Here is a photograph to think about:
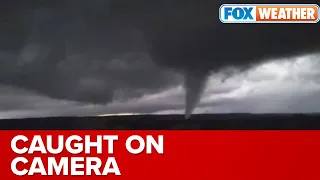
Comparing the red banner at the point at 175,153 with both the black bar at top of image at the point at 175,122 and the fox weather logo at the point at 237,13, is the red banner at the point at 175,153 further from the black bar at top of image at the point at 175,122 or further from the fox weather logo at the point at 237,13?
the fox weather logo at the point at 237,13

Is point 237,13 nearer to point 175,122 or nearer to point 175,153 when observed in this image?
point 175,122

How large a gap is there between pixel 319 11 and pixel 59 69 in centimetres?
125

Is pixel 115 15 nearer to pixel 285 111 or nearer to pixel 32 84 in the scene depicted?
pixel 32 84

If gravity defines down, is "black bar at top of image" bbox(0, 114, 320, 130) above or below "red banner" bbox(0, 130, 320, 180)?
above

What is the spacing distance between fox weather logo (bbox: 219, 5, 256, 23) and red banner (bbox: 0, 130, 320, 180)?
53 cm

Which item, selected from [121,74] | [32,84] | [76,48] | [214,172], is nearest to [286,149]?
[214,172]

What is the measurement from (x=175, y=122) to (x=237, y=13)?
0.59m

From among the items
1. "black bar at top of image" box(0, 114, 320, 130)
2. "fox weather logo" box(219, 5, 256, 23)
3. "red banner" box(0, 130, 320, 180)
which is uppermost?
"fox weather logo" box(219, 5, 256, 23)

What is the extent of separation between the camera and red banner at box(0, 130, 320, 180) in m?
1.83

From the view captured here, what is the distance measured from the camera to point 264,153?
1827mm

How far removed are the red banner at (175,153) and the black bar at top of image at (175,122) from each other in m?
0.02

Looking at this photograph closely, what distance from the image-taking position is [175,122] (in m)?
1.85

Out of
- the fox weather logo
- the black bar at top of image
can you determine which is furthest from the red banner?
the fox weather logo

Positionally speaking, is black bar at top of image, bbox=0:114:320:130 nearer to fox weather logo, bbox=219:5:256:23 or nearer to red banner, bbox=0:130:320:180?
red banner, bbox=0:130:320:180
